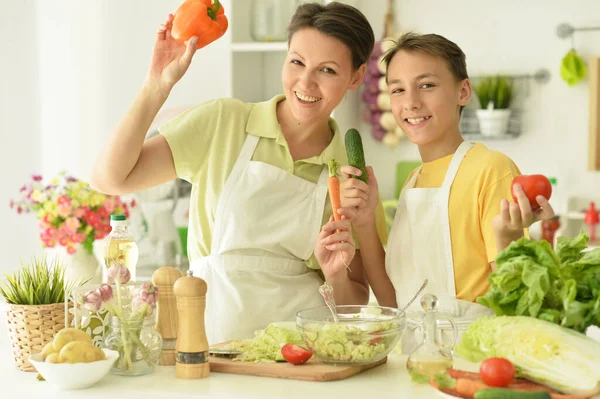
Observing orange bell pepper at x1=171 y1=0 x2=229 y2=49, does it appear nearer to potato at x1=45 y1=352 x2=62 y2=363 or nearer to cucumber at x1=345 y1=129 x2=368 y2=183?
cucumber at x1=345 y1=129 x2=368 y2=183

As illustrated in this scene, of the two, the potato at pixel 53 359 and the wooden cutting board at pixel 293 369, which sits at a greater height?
the potato at pixel 53 359

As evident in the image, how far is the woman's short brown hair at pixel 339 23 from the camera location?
2.22 m

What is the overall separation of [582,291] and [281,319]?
83 cm

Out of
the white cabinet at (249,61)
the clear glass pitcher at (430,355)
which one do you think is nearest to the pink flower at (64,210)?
the white cabinet at (249,61)

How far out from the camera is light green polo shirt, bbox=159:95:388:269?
2.26 metres

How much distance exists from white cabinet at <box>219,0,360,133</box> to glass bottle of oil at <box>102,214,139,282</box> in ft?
6.96

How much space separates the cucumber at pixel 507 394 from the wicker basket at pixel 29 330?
89 cm

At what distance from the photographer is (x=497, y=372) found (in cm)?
156

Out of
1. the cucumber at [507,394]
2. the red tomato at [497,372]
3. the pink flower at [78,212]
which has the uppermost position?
the pink flower at [78,212]

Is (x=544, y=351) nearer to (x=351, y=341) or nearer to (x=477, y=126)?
(x=351, y=341)

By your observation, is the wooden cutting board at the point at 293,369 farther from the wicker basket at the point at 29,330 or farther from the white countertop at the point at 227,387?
the wicker basket at the point at 29,330

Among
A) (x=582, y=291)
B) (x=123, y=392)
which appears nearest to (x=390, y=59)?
(x=582, y=291)

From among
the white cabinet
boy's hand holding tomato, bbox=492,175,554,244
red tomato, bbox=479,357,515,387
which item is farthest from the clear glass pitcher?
the white cabinet

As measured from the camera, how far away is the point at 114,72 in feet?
13.4
